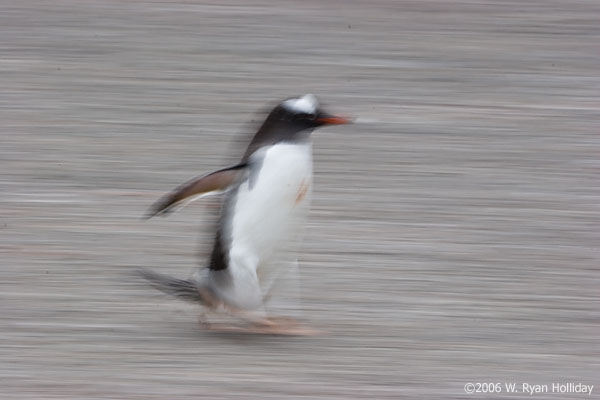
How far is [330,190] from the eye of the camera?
657 centimetres

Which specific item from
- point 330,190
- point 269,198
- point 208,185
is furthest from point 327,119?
point 330,190

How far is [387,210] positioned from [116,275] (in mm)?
1660

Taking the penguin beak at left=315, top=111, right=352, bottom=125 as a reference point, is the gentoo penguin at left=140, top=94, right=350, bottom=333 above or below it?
below

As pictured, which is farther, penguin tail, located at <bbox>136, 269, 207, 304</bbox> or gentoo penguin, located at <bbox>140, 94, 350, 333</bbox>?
penguin tail, located at <bbox>136, 269, 207, 304</bbox>

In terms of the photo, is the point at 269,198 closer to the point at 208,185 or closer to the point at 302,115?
the point at 208,185

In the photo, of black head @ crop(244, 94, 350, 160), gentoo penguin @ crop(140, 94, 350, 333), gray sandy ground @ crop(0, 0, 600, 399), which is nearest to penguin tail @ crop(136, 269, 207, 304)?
gentoo penguin @ crop(140, 94, 350, 333)

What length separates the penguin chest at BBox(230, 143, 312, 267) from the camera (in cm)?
421

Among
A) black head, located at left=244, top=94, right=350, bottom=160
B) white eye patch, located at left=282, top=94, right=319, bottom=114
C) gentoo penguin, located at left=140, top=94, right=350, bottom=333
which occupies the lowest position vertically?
gentoo penguin, located at left=140, top=94, right=350, bottom=333

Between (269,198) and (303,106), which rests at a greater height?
(303,106)

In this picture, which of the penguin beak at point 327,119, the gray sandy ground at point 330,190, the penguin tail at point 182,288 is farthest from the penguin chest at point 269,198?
the gray sandy ground at point 330,190

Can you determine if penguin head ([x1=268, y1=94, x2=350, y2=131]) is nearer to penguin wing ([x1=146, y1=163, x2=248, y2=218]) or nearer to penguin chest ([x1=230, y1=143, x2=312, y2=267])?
penguin chest ([x1=230, y1=143, x2=312, y2=267])

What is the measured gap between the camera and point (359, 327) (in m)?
4.61

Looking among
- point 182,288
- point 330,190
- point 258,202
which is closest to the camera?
point 258,202

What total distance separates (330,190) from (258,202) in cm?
238
